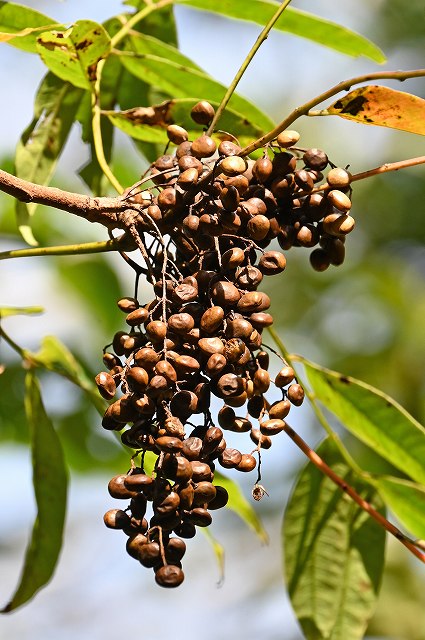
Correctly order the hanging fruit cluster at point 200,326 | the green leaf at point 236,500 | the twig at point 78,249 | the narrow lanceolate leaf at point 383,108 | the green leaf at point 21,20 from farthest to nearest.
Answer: the green leaf at point 236,500 < the green leaf at point 21,20 < the twig at point 78,249 < the narrow lanceolate leaf at point 383,108 < the hanging fruit cluster at point 200,326

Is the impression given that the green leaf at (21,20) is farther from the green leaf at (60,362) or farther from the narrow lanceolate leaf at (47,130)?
the green leaf at (60,362)

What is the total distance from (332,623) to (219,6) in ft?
4.01

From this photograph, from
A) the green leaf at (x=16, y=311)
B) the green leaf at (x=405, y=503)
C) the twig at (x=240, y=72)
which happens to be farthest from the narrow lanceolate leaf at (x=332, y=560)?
the twig at (x=240, y=72)

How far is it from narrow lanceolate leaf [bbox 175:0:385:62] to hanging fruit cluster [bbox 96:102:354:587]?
0.47 metres

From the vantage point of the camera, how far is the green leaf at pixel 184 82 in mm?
1647

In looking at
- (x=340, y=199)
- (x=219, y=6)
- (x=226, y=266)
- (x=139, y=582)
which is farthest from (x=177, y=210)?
(x=139, y=582)

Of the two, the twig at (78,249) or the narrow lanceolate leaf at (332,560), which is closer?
the twig at (78,249)

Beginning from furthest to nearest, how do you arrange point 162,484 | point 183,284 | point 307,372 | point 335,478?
point 307,372
point 335,478
point 183,284
point 162,484

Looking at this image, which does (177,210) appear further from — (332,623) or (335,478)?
(332,623)

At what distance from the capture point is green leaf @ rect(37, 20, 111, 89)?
147 centimetres

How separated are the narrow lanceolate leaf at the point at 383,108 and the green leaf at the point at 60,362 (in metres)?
0.78

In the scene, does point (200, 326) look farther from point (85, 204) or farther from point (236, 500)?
point (236, 500)

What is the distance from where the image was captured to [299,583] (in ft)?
5.79

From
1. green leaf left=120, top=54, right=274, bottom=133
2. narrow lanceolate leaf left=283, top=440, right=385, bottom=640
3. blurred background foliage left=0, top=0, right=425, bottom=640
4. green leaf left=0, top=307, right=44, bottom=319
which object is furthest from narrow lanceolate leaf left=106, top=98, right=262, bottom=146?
blurred background foliage left=0, top=0, right=425, bottom=640
